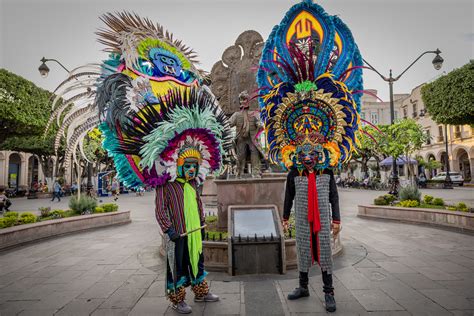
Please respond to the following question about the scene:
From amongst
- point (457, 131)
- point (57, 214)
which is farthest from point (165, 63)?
point (457, 131)

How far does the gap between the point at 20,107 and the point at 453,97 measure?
23.4 m

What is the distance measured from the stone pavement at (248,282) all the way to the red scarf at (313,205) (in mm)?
1026

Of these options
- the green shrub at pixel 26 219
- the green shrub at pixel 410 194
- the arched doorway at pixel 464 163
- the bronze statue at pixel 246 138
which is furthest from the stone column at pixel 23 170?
the arched doorway at pixel 464 163

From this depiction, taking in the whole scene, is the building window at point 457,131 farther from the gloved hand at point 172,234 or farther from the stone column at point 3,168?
the stone column at point 3,168

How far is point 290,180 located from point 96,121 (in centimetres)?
272

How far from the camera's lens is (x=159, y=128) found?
3.29m

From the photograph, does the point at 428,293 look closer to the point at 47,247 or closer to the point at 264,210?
the point at 264,210

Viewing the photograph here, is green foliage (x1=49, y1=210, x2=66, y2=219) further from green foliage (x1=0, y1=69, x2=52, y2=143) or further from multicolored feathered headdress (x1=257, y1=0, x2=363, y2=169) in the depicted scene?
multicolored feathered headdress (x1=257, y1=0, x2=363, y2=169)

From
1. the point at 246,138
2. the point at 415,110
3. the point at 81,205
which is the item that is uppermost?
the point at 415,110

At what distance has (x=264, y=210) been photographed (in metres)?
5.52

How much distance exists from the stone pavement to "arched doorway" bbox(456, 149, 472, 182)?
38.8m

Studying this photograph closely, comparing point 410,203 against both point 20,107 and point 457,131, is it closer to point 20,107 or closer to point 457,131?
point 20,107

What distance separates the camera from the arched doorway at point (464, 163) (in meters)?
37.6

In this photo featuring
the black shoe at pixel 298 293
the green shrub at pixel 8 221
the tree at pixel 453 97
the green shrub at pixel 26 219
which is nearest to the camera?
the black shoe at pixel 298 293
